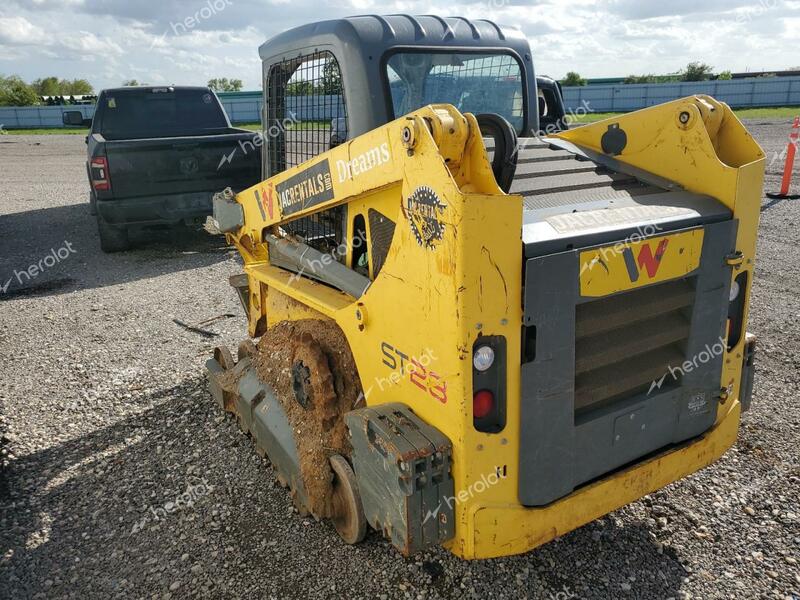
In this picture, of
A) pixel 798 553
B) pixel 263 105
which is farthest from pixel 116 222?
pixel 798 553

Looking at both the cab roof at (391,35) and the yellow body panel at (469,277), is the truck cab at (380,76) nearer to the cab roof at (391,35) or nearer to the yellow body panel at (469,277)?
the cab roof at (391,35)

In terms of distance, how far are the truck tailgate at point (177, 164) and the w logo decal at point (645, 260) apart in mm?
6658

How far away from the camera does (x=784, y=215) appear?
9.45 metres

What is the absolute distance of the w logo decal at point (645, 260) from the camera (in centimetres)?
243

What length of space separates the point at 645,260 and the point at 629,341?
13.9 inches

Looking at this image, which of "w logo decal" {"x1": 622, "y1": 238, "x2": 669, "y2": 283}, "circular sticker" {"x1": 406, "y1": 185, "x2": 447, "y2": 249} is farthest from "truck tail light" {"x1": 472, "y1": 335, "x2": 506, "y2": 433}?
"w logo decal" {"x1": 622, "y1": 238, "x2": 669, "y2": 283}

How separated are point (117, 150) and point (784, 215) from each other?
9121 millimetres

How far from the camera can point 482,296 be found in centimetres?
213

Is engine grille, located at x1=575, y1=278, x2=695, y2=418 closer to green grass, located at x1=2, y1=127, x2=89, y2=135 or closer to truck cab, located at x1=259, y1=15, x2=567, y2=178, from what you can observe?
truck cab, located at x1=259, y1=15, x2=567, y2=178

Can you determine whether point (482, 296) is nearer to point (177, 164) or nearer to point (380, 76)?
point (380, 76)

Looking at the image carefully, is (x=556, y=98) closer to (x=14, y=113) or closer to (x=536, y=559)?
(x=536, y=559)

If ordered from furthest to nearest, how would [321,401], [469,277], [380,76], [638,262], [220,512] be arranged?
[220,512] → [380,76] → [321,401] → [638,262] → [469,277]

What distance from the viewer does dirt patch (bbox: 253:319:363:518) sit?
2893mm

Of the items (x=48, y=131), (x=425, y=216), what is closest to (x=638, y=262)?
(x=425, y=216)
